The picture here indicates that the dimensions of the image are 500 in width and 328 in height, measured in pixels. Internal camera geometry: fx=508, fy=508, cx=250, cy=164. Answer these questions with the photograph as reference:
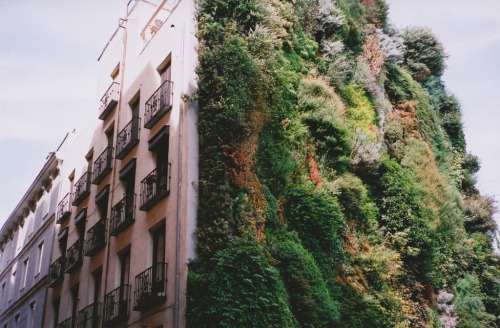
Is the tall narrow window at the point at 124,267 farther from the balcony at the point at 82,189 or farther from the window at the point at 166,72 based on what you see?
the window at the point at 166,72

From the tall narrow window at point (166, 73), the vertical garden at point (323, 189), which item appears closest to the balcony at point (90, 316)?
the vertical garden at point (323, 189)

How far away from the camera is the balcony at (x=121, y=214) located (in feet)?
54.7

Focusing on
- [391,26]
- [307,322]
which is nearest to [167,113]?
[307,322]

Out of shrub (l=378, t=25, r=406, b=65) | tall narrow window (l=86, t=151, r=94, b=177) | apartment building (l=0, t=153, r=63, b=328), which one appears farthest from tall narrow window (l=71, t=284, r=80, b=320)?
shrub (l=378, t=25, r=406, b=65)

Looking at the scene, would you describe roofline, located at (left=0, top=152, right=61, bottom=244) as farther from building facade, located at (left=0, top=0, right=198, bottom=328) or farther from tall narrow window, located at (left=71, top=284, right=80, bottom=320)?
tall narrow window, located at (left=71, top=284, right=80, bottom=320)

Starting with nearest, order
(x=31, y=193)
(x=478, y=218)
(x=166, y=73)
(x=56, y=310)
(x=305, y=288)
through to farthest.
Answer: (x=305, y=288) < (x=166, y=73) < (x=56, y=310) < (x=478, y=218) < (x=31, y=193)

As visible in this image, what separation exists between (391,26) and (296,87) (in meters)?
11.8

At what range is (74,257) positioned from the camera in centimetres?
2036

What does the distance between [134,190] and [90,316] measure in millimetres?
4585

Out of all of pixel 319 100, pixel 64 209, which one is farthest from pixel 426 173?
pixel 64 209

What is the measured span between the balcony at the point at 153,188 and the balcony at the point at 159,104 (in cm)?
176

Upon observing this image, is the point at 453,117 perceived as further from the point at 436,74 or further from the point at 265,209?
the point at 265,209

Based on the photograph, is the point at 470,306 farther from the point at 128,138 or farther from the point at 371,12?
the point at 371,12

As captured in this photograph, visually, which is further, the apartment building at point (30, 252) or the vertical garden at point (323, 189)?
the apartment building at point (30, 252)
